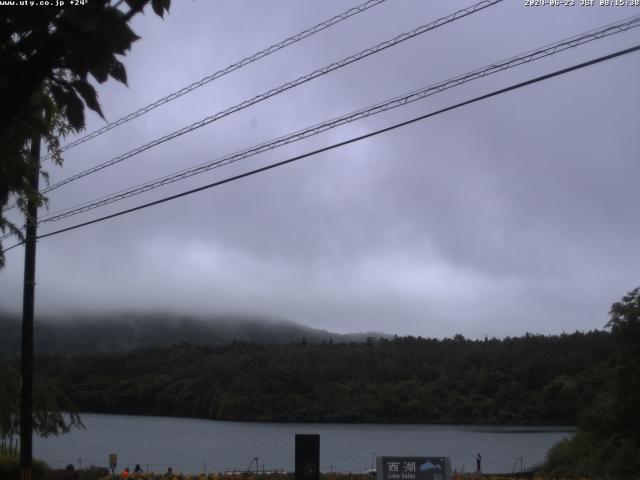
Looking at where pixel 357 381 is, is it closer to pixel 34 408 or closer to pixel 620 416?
pixel 620 416

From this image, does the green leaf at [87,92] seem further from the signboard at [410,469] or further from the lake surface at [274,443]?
the lake surface at [274,443]

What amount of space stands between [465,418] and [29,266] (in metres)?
75.2

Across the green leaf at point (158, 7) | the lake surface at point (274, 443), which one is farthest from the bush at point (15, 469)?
the lake surface at point (274, 443)

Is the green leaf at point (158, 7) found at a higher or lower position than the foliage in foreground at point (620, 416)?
higher

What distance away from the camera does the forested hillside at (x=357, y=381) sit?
67938 millimetres

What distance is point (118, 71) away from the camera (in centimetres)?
554

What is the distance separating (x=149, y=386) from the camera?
76625 millimetres

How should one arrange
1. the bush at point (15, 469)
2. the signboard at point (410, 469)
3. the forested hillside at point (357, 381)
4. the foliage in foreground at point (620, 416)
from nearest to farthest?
the signboard at point (410, 469)
the bush at point (15, 469)
the foliage in foreground at point (620, 416)
the forested hillside at point (357, 381)

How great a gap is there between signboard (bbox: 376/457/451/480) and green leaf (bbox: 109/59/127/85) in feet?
36.9

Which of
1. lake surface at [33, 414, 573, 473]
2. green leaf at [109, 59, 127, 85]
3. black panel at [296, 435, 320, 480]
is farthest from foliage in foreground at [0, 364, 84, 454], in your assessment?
green leaf at [109, 59, 127, 85]

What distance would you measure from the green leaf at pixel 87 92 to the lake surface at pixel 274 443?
44.8 m

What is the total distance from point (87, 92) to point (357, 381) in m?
88.8

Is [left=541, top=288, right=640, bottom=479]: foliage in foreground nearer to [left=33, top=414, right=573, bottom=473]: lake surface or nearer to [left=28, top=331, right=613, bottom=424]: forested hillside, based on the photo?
[left=33, top=414, right=573, bottom=473]: lake surface

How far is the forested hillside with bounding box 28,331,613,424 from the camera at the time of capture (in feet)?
223
